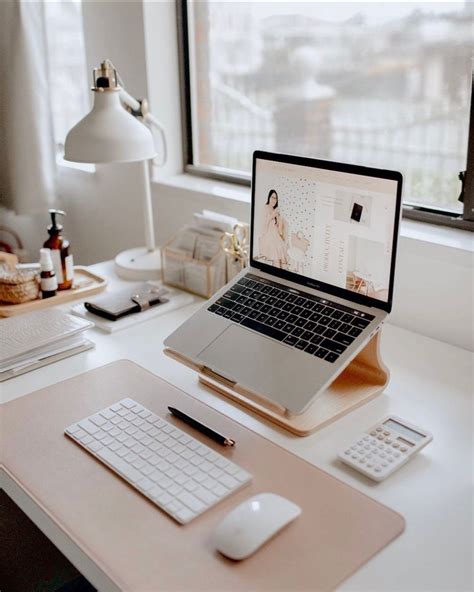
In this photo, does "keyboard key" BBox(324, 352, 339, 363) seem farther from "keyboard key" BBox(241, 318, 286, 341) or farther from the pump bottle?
the pump bottle

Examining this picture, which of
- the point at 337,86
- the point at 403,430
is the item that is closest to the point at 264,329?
the point at 403,430

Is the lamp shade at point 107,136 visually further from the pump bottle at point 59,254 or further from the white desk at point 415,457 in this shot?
the white desk at point 415,457

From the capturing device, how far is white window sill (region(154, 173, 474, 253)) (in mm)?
1406

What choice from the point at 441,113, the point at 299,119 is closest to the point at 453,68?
the point at 441,113

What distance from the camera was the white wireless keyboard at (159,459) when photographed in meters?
0.93

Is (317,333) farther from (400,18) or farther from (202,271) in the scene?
(400,18)

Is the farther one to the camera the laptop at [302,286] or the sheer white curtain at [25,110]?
the sheer white curtain at [25,110]

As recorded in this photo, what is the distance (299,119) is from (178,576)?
1.36 metres

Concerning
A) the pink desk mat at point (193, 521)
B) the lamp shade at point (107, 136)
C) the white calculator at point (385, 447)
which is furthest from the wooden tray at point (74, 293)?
the white calculator at point (385, 447)

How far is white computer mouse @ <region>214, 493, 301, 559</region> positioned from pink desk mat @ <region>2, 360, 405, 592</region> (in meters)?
0.01

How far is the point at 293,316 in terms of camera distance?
4.06 feet

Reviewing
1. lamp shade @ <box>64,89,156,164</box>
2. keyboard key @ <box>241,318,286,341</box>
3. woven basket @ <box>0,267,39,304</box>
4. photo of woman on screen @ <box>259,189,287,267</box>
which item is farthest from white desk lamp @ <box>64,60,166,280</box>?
keyboard key @ <box>241,318,286,341</box>

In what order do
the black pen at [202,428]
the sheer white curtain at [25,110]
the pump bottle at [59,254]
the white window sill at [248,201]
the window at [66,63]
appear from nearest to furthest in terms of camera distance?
the black pen at [202,428] → the white window sill at [248,201] → the pump bottle at [59,254] → the sheer white curtain at [25,110] → the window at [66,63]

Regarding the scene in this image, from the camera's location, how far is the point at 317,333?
118cm
